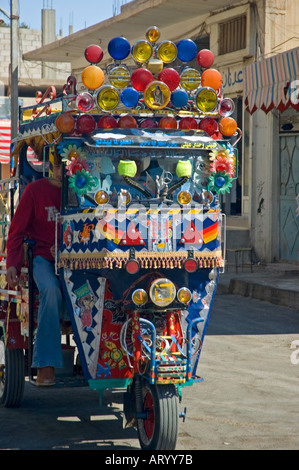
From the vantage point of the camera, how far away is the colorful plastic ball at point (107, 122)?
7.20 meters

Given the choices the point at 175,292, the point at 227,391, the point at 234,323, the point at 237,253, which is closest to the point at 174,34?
the point at 237,253

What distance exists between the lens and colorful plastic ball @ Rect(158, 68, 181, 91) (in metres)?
7.59

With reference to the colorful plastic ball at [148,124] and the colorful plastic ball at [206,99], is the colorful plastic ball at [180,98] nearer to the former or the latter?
the colorful plastic ball at [206,99]

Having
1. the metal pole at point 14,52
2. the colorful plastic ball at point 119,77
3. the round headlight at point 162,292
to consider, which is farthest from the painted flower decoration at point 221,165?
the metal pole at point 14,52

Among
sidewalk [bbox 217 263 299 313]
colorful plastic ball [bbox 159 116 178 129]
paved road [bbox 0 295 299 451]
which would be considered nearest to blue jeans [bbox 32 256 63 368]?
paved road [bbox 0 295 299 451]

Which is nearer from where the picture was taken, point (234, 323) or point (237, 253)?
point (234, 323)

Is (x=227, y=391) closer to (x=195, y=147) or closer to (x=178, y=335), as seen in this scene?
(x=178, y=335)

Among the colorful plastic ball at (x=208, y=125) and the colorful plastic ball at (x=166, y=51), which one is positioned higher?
the colorful plastic ball at (x=166, y=51)

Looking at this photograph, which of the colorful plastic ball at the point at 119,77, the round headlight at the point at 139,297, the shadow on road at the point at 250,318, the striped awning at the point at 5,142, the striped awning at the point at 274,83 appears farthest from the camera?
the striped awning at the point at 5,142

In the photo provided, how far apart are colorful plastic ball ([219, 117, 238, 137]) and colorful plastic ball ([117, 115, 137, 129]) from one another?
0.78 metres

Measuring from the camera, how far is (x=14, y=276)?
732 cm

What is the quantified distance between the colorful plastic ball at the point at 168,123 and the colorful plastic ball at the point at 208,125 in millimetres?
251

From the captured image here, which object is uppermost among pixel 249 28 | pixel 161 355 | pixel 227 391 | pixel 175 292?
pixel 249 28

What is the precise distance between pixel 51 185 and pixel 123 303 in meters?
1.26
